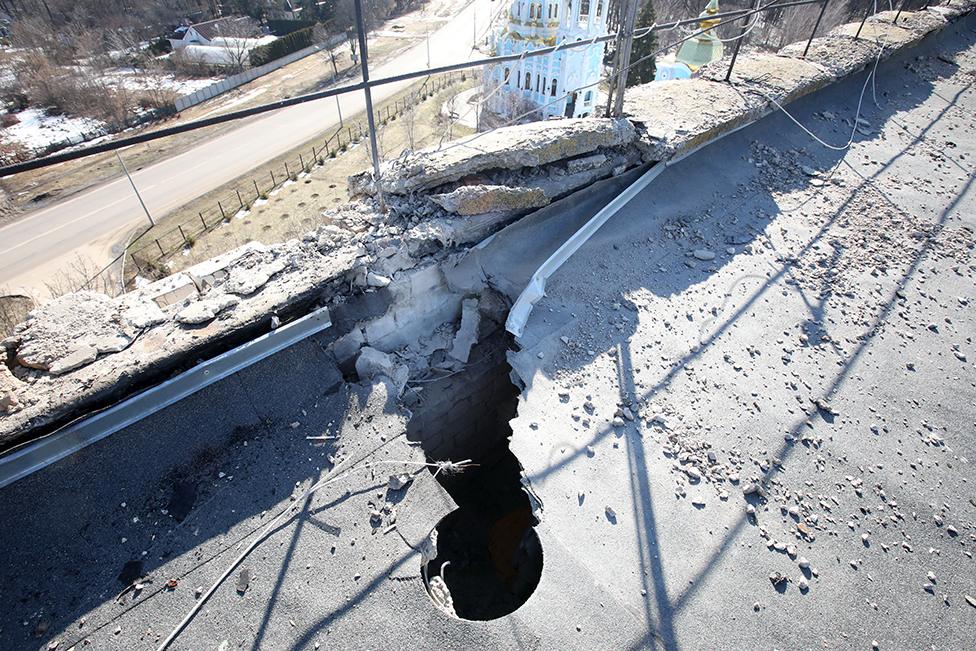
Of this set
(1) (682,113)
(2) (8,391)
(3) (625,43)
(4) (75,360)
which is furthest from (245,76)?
(2) (8,391)

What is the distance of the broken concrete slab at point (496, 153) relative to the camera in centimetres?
383

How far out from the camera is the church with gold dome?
19016 mm

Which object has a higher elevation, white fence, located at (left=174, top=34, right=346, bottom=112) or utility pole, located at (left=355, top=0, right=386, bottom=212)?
utility pole, located at (left=355, top=0, right=386, bottom=212)

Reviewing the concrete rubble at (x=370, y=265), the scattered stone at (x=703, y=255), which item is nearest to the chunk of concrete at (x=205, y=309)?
the concrete rubble at (x=370, y=265)

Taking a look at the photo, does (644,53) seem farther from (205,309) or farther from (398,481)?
(398,481)

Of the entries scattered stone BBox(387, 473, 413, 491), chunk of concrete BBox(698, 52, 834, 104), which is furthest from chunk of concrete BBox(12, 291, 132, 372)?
chunk of concrete BBox(698, 52, 834, 104)

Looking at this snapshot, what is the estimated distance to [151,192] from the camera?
17719mm

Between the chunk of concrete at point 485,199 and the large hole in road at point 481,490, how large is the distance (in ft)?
3.67

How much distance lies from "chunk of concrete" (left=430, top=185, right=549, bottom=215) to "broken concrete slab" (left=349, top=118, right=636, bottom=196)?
17 cm

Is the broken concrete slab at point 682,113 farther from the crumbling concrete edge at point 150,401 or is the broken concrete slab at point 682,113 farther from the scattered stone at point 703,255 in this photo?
the crumbling concrete edge at point 150,401

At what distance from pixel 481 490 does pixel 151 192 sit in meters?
18.5

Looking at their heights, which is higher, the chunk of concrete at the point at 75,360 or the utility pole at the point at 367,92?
the utility pole at the point at 367,92

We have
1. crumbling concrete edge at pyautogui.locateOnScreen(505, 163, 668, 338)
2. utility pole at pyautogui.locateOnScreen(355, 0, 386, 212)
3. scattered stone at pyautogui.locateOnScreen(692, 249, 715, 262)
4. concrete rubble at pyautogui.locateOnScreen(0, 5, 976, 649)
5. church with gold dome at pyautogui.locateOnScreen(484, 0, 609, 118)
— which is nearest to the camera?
concrete rubble at pyautogui.locateOnScreen(0, 5, 976, 649)

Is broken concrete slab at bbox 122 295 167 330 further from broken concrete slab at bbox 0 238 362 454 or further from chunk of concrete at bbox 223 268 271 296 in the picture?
chunk of concrete at bbox 223 268 271 296
